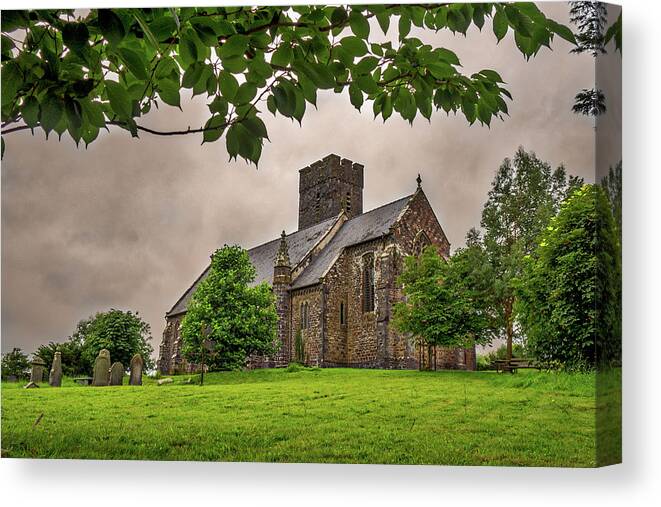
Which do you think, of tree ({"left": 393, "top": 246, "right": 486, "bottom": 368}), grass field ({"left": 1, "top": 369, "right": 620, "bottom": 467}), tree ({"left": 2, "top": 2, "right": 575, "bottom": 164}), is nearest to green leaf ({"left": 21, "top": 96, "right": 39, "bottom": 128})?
tree ({"left": 2, "top": 2, "right": 575, "bottom": 164})

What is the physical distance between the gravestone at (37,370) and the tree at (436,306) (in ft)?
12.7

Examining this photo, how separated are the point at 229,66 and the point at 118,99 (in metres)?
0.68

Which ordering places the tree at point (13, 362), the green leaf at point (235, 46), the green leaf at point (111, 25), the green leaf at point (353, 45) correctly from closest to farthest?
1. the green leaf at point (111, 25)
2. the green leaf at point (235, 46)
3. the green leaf at point (353, 45)
4. the tree at point (13, 362)

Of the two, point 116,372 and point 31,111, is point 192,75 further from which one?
point 116,372

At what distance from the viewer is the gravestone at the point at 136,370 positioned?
30.4 feet

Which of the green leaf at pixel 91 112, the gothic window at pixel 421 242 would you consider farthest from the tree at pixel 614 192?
the green leaf at pixel 91 112

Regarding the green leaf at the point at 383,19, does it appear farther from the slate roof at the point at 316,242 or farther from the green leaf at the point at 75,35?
the slate roof at the point at 316,242

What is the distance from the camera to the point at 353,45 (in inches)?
171

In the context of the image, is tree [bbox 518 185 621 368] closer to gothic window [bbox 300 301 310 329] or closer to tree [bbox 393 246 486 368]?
tree [bbox 393 246 486 368]

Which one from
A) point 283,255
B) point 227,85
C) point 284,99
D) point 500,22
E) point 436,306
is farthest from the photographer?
point 283,255

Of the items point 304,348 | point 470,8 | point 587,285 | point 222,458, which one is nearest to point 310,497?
point 222,458

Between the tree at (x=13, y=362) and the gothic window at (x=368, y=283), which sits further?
the gothic window at (x=368, y=283)

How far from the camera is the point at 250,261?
9.53m

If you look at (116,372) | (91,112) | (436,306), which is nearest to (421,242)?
(436,306)
